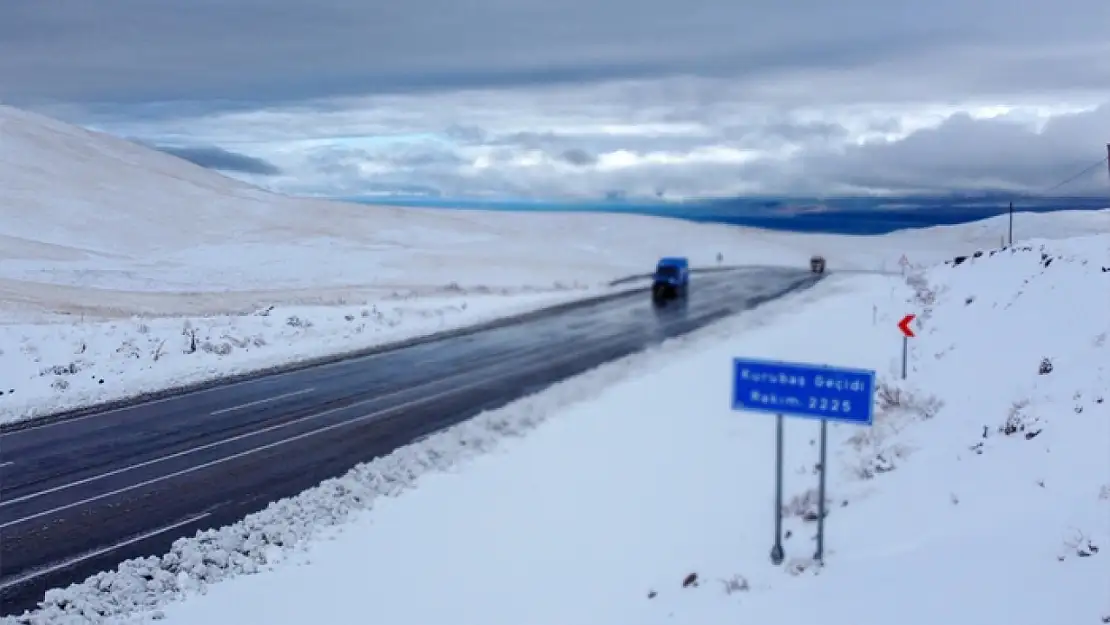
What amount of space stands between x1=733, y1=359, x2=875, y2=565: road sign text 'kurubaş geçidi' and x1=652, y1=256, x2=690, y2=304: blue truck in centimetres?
3460

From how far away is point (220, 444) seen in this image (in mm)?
16344

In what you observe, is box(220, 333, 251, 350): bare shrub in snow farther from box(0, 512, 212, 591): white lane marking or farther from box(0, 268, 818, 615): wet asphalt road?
box(0, 512, 212, 591): white lane marking

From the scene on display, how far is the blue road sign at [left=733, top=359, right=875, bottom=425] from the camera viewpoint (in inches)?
350

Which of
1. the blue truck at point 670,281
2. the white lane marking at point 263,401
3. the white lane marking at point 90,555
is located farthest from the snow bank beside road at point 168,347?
the blue truck at point 670,281

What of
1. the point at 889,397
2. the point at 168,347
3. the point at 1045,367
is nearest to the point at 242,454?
the point at 889,397

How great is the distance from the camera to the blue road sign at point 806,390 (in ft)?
29.2

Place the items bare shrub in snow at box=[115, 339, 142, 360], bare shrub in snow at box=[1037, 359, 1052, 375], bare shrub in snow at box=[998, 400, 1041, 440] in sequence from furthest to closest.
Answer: bare shrub in snow at box=[115, 339, 142, 360]
bare shrub in snow at box=[1037, 359, 1052, 375]
bare shrub in snow at box=[998, 400, 1041, 440]

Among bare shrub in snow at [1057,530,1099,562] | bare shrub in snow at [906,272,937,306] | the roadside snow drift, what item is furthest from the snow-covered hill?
bare shrub in snow at [1057,530,1099,562]

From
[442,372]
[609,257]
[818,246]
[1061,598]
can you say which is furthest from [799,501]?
[818,246]

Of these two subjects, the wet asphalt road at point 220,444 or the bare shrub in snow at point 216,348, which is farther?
the bare shrub in snow at point 216,348

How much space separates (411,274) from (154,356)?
116ft

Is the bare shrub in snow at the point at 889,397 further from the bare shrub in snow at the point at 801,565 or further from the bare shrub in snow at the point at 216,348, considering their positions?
the bare shrub in snow at the point at 216,348

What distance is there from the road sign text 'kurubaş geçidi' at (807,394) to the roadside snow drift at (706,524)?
0.59 metres

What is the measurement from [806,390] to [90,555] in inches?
310
